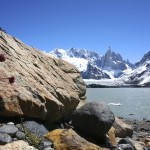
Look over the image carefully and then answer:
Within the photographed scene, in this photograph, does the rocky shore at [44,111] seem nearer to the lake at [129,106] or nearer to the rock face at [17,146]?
the rock face at [17,146]

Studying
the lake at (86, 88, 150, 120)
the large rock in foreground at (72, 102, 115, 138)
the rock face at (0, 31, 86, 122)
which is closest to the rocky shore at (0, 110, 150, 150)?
the large rock in foreground at (72, 102, 115, 138)

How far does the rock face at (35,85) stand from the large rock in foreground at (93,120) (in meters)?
1.15

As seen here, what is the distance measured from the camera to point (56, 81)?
1909 centimetres

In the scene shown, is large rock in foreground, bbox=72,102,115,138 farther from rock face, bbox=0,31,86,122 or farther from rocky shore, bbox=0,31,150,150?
rock face, bbox=0,31,86,122

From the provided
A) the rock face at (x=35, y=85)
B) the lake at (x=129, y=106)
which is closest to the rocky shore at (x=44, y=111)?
the rock face at (x=35, y=85)

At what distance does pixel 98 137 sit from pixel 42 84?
3834mm

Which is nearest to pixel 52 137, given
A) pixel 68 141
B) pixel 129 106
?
pixel 68 141

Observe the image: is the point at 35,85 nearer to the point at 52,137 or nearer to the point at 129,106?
the point at 52,137

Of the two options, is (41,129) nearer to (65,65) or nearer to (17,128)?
(17,128)

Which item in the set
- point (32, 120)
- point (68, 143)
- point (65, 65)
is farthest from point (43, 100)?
point (65, 65)

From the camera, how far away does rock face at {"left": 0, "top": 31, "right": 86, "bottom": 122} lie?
14.2m

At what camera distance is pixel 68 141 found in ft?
48.2

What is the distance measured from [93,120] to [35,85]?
3231 mm

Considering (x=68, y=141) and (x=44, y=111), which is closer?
(x=68, y=141)
